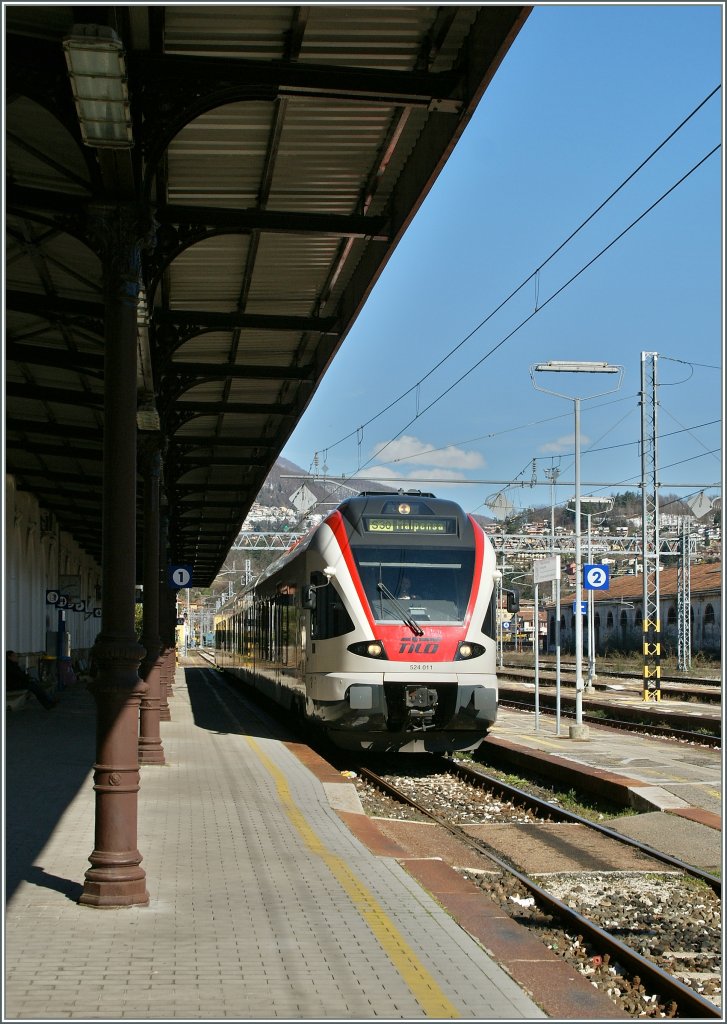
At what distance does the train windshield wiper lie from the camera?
1447cm

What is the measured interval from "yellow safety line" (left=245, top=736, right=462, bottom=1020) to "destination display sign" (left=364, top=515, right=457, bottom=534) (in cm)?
489

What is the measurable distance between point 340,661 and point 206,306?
4442 millimetres

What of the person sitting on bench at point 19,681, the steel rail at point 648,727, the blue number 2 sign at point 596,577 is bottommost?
the steel rail at point 648,727

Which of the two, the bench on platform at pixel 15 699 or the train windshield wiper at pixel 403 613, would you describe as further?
the bench on platform at pixel 15 699

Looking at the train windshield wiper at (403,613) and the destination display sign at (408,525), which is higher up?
the destination display sign at (408,525)

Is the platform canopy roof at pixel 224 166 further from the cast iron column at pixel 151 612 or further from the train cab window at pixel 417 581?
the train cab window at pixel 417 581

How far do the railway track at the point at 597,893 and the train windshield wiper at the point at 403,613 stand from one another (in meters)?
1.82

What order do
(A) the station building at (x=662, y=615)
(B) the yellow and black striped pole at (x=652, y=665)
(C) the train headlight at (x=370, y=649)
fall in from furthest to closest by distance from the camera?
(A) the station building at (x=662, y=615)
(B) the yellow and black striped pole at (x=652, y=665)
(C) the train headlight at (x=370, y=649)

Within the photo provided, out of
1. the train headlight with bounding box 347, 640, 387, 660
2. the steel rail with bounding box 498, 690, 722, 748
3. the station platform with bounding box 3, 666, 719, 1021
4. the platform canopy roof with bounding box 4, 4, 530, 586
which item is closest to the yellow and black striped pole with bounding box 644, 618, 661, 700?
the steel rail with bounding box 498, 690, 722, 748

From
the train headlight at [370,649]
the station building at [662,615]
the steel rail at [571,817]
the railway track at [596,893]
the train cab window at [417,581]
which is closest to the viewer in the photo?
the railway track at [596,893]

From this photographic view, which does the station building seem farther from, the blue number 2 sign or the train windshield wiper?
the train windshield wiper

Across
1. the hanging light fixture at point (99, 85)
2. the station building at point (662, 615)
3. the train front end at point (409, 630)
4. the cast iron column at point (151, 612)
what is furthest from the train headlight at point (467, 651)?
the station building at point (662, 615)

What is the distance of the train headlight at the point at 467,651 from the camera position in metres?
14.5

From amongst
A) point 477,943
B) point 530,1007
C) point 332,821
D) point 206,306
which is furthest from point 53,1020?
point 206,306
